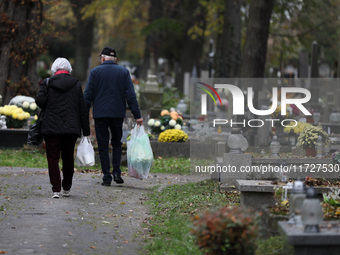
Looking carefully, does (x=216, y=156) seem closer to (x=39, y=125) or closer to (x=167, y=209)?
(x=167, y=209)

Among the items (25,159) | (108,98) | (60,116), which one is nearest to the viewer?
(60,116)

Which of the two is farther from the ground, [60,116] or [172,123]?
[60,116]

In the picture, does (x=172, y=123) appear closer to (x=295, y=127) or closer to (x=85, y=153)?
(x=295, y=127)

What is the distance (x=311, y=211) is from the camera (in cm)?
425

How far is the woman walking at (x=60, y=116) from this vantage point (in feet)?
23.8

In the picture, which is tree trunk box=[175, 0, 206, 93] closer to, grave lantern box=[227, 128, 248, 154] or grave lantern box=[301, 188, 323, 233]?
grave lantern box=[227, 128, 248, 154]

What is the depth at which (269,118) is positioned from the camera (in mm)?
10500

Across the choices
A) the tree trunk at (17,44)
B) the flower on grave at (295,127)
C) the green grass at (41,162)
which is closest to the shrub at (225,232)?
the flower on grave at (295,127)

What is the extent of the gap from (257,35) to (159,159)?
542 cm

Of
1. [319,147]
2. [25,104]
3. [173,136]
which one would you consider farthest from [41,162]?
[319,147]

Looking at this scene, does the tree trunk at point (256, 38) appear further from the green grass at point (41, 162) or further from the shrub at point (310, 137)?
the shrub at point (310, 137)

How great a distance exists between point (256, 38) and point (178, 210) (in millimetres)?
9986

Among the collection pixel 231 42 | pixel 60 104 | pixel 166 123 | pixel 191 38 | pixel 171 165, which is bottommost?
pixel 171 165

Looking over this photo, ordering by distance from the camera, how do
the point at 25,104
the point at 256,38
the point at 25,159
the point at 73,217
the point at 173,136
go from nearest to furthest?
the point at 73,217
the point at 25,159
the point at 173,136
the point at 25,104
the point at 256,38
